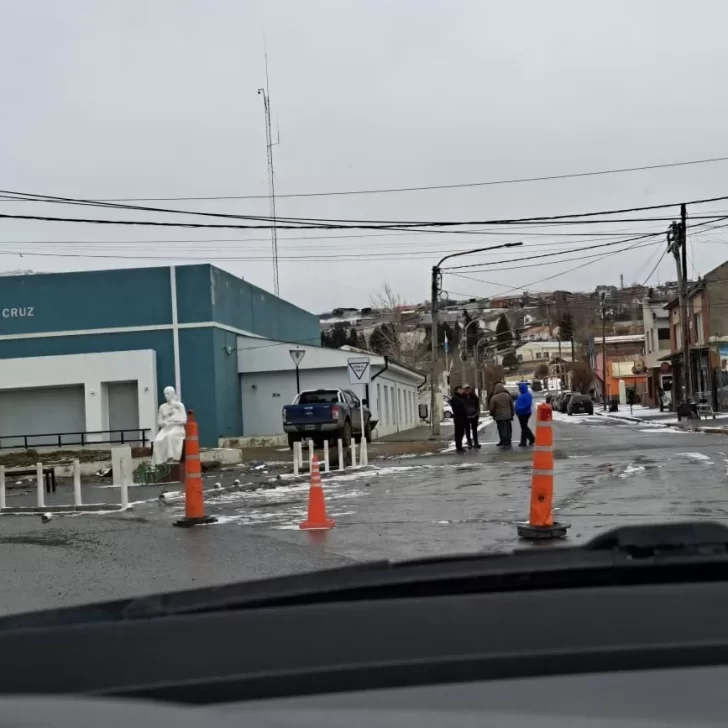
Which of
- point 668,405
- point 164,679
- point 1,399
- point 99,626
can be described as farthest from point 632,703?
point 668,405

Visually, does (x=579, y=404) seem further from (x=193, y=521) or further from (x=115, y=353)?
(x=193, y=521)

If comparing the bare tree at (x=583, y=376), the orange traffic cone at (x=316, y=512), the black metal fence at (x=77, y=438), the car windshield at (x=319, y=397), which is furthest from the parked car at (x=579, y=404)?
the orange traffic cone at (x=316, y=512)

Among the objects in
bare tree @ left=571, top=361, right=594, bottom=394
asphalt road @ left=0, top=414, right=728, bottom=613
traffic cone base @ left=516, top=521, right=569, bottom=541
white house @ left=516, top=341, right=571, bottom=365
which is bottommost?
asphalt road @ left=0, top=414, right=728, bottom=613

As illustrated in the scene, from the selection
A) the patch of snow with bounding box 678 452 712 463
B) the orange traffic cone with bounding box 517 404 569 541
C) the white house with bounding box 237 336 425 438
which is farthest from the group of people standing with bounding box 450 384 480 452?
the orange traffic cone with bounding box 517 404 569 541

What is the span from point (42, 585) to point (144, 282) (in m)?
28.9

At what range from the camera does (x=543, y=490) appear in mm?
8977

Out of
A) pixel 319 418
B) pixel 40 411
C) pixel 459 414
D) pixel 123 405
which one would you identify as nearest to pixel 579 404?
pixel 123 405

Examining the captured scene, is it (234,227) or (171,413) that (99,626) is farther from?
(234,227)

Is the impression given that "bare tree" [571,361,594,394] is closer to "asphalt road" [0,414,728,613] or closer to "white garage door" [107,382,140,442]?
"white garage door" [107,382,140,442]

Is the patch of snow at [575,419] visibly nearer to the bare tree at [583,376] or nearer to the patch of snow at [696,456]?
the patch of snow at [696,456]

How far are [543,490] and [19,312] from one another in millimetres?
31444

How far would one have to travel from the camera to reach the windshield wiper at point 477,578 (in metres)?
2.10

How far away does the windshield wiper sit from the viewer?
2.10 meters

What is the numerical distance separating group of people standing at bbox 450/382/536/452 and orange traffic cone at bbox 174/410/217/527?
12.9m
